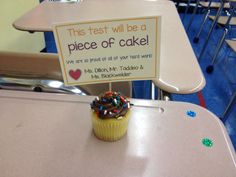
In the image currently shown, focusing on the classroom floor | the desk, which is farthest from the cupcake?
the classroom floor

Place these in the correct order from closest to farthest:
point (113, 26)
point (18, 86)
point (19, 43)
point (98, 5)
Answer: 1. point (113, 26)
2. point (18, 86)
3. point (98, 5)
4. point (19, 43)

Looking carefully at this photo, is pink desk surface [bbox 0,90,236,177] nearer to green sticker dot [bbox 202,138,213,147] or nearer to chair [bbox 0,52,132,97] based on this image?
green sticker dot [bbox 202,138,213,147]

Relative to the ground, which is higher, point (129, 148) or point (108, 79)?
point (108, 79)

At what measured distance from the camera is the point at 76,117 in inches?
22.1

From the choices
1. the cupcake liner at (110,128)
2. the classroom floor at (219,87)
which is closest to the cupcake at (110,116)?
the cupcake liner at (110,128)

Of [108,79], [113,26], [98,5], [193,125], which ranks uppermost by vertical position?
[113,26]

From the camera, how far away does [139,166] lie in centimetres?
44

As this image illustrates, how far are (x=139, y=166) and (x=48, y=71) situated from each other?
2.12ft

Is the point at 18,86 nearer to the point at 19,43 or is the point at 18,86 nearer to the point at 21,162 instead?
the point at 21,162

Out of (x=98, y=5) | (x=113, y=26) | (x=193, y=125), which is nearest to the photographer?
(x=113, y=26)

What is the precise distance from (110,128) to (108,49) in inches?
6.6

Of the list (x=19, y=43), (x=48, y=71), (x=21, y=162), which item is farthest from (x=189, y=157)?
(x=19, y=43)

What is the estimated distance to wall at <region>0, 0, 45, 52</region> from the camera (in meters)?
1.79

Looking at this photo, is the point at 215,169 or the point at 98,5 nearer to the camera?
the point at 215,169
